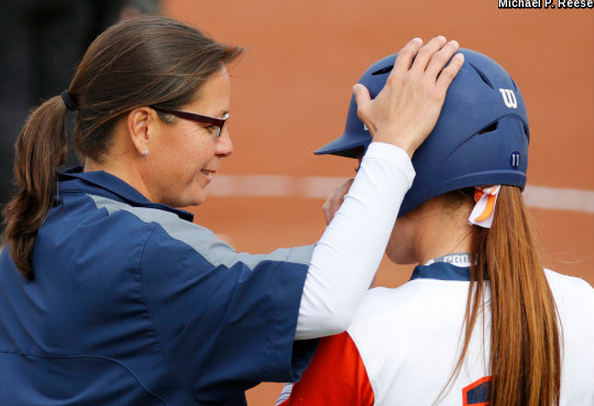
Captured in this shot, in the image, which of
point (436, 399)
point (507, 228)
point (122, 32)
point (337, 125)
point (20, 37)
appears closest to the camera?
point (436, 399)

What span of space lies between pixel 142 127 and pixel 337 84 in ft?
30.5

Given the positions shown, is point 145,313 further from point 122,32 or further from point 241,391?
point 122,32

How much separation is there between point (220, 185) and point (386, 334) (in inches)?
301

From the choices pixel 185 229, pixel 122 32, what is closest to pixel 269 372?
pixel 185 229

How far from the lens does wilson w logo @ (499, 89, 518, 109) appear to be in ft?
8.31

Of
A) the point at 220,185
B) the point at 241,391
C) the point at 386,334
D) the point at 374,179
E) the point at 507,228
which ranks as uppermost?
the point at 374,179

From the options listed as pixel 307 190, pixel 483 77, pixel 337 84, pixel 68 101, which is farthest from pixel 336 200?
pixel 337 84

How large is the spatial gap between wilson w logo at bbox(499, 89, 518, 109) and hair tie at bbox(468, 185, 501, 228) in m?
0.27

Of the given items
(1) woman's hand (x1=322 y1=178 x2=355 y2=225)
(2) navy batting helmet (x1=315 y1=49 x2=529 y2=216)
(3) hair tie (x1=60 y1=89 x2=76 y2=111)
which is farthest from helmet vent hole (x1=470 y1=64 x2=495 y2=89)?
(3) hair tie (x1=60 y1=89 x2=76 y2=111)

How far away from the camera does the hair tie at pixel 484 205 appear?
7.83ft

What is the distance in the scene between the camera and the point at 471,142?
2471 mm

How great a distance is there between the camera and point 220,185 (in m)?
9.76

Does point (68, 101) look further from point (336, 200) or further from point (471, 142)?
point (471, 142)

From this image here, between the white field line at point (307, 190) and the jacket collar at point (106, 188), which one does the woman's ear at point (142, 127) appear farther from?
the white field line at point (307, 190)
